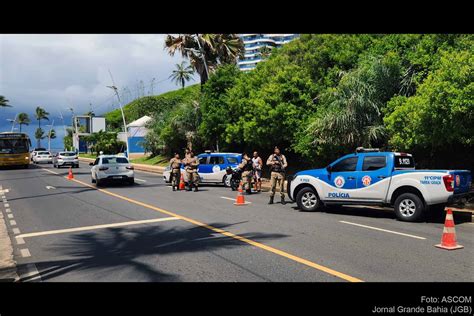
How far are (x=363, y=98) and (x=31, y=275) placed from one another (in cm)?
1359

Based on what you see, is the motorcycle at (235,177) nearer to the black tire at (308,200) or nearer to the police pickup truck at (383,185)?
the police pickup truck at (383,185)

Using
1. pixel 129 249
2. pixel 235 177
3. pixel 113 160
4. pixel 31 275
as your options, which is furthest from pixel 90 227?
pixel 113 160

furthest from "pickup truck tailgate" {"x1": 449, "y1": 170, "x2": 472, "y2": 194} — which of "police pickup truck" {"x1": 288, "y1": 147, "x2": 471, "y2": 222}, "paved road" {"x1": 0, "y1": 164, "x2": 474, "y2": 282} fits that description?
"paved road" {"x1": 0, "y1": 164, "x2": 474, "y2": 282}

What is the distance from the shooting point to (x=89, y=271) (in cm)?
637

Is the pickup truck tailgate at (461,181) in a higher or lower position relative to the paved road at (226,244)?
higher

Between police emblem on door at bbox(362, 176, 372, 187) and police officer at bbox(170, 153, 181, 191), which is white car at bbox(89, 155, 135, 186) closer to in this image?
police officer at bbox(170, 153, 181, 191)

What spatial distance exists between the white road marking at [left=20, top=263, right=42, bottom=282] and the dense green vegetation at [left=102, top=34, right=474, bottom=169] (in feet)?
34.7

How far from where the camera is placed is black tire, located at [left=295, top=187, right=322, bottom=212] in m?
12.4

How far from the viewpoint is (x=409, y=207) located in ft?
34.9

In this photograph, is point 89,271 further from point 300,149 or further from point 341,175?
point 300,149

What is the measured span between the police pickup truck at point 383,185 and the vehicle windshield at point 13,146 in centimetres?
3055

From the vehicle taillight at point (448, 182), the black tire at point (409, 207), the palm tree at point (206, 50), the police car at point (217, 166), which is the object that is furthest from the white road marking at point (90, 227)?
the palm tree at point (206, 50)

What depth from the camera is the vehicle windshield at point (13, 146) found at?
117 ft

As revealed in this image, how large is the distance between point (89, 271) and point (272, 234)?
3.91 m
